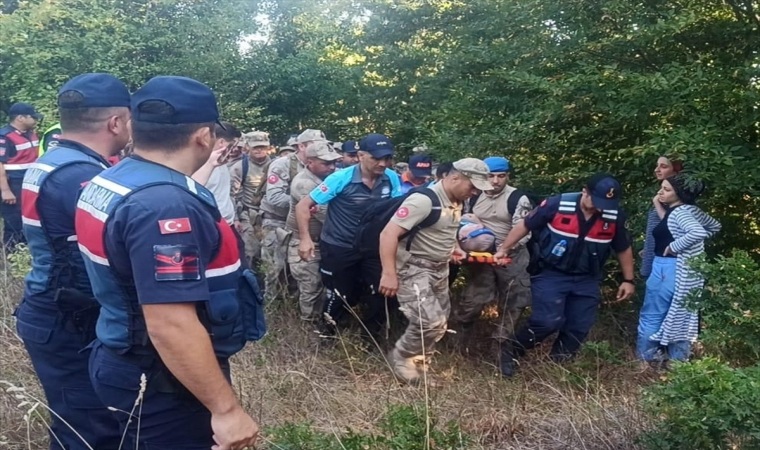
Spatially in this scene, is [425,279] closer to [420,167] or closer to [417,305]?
[417,305]

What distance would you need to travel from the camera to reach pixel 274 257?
7.04 meters

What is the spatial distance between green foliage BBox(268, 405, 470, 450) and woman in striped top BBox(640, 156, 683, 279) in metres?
3.00

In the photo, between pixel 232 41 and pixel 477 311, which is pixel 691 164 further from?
pixel 232 41

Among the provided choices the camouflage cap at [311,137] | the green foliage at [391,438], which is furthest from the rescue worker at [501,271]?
the green foliage at [391,438]

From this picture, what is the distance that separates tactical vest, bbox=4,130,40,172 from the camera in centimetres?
777

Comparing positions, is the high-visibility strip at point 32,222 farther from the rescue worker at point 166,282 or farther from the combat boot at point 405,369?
the combat boot at point 405,369

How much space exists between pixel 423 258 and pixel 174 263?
335 cm

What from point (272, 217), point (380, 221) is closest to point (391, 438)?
point (380, 221)

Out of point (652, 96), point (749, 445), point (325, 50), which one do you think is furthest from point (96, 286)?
point (325, 50)

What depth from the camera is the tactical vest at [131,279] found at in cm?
218

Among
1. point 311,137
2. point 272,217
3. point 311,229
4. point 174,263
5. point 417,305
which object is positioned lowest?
point 272,217

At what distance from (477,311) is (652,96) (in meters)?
2.27

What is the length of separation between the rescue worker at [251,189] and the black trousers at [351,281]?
1.62m

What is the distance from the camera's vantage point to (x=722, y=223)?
574 centimetres
